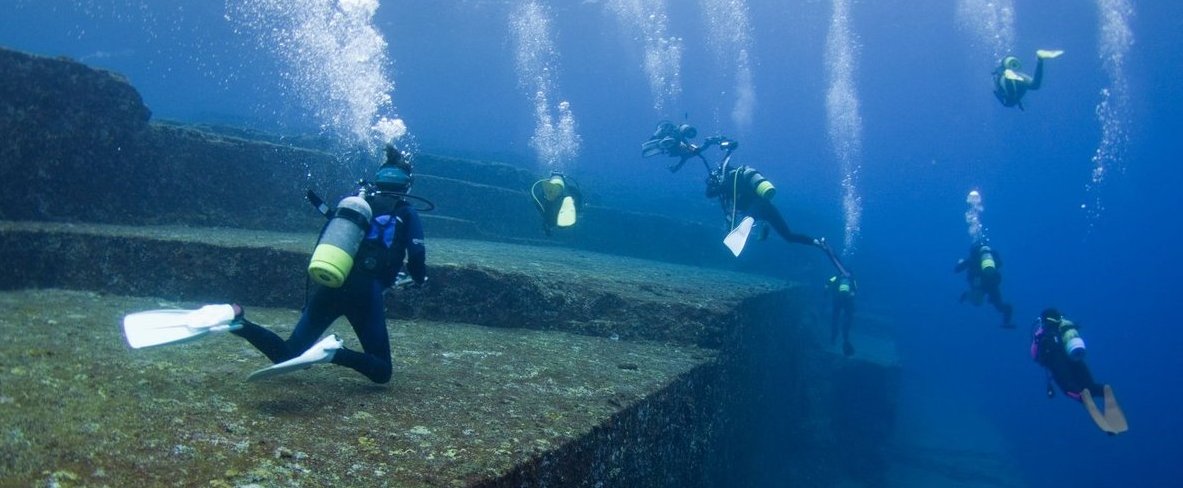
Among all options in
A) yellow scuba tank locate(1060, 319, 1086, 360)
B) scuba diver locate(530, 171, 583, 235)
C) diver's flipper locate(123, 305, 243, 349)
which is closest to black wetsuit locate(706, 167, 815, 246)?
scuba diver locate(530, 171, 583, 235)

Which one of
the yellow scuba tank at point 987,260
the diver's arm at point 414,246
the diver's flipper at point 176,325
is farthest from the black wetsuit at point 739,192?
the diver's flipper at point 176,325

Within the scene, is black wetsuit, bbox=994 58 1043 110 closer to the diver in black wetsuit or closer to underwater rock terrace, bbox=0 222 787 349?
underwater rock terrace, bbox=0 222 787 349

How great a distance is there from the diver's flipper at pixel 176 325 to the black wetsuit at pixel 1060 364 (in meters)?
9.64

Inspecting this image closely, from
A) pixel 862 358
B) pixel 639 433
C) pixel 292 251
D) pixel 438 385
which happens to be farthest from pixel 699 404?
pixel 862 358

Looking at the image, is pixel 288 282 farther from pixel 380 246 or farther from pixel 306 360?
pixel 306 360

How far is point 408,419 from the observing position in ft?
9.29

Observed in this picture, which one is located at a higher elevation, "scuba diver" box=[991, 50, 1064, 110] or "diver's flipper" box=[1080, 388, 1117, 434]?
"scuba diver" box=[991, 50, 1064, 110]

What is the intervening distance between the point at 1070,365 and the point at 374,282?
917cm

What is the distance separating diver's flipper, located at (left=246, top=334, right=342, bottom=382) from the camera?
9.11 ft

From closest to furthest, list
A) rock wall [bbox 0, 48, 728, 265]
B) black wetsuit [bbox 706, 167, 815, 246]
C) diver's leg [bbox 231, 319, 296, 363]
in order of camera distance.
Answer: diver's leg [bbox 231, 319, 296, 363], rock wall [bbox 0, 48, 728, 265], black wetsuit [bbox 706, 167, 815, 246]

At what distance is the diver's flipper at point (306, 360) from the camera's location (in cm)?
278

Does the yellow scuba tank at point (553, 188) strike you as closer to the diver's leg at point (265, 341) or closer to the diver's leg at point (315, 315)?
the diver's leg at point (315, 315)

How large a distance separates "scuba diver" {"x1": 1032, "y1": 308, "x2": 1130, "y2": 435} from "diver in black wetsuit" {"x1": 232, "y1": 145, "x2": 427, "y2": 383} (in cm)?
848

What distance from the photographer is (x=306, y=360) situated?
2838mm
